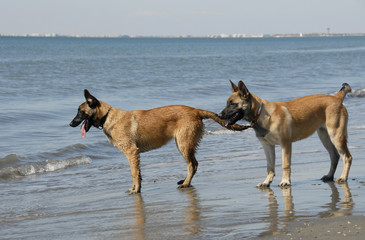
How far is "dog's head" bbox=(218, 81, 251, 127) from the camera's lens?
7633 mm

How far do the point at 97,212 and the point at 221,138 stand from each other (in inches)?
282

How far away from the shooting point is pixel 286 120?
25.6ft

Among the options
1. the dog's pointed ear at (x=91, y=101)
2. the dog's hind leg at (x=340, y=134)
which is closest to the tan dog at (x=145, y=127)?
the dog's pointed ear at (x=91, y=101)

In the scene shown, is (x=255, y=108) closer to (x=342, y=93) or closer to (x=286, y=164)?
(x=286, y=164)

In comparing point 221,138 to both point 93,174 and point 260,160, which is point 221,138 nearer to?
point 260,160

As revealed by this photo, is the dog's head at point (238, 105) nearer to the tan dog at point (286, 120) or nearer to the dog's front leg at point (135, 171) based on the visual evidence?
the tan dog at point (286, 120)

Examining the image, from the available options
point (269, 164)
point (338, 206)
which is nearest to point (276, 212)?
point (338, 206)

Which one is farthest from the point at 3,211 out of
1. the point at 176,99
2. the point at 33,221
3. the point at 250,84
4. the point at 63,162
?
the point at 250,84

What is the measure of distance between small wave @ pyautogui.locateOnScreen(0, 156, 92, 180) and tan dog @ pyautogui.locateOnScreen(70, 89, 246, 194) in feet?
7.66

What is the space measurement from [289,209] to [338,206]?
50cm

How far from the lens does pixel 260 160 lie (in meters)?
10.2

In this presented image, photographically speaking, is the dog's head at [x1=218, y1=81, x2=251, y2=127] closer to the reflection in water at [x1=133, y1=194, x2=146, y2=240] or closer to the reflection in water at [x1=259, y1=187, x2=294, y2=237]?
the reflection in water at [x1=259, y1=187, x2=294, y2=237]

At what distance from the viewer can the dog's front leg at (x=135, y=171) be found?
8.09m

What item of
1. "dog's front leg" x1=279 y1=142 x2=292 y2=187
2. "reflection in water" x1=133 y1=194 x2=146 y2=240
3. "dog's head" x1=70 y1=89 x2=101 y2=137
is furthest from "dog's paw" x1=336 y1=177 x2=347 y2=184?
"dog's head" x1=70 y1=89 x2=101 y2=137
